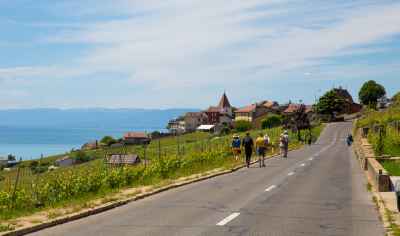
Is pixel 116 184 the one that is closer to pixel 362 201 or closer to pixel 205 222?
pixel 205 222

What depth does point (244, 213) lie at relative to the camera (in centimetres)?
838

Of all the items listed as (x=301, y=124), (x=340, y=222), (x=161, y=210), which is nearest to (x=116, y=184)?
(x=161, y=210)

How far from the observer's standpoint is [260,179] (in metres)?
14.6

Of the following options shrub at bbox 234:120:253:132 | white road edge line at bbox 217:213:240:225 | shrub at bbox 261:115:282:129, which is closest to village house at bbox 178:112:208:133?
shrub at bbox 234:120:253:132

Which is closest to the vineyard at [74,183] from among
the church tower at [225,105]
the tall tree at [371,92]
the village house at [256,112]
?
the village house at [256,112]

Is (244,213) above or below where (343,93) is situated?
below

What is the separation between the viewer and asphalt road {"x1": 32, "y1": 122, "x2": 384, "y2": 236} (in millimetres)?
7012

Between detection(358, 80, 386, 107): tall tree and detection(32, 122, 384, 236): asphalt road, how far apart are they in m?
123

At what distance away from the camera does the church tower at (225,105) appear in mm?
190875

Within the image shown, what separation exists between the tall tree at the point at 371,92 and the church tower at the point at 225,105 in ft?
242

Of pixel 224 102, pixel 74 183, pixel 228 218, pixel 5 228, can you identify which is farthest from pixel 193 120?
pixel 5 228

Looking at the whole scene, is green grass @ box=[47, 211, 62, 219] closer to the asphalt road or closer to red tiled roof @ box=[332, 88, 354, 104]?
the asphalt road

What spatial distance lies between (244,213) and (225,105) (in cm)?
18539

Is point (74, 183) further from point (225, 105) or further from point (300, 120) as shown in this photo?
point (225, 105)
